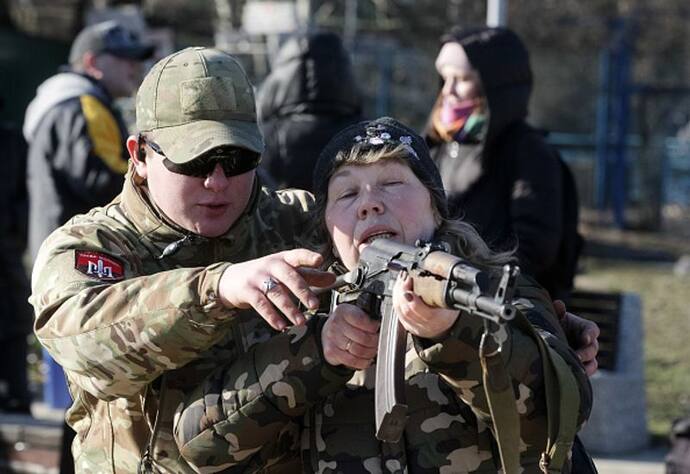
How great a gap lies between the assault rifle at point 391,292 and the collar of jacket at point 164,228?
1.34 feet

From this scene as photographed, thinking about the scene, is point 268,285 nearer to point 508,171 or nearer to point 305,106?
point 508,171

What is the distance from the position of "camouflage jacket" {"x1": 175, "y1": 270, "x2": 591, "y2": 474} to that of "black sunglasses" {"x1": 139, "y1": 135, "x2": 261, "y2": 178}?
394mm

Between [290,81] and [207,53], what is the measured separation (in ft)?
9.48

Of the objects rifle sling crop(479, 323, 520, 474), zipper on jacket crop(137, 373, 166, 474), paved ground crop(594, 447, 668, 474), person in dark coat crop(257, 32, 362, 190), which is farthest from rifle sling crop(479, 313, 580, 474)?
paved ground crop(594, 447, 668, 474)

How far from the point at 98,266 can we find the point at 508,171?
2366 mm

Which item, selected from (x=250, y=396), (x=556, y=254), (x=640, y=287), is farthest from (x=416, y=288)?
(x=640, y=287)

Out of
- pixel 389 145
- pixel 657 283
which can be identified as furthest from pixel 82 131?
pixel 657 283

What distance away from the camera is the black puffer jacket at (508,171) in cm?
449

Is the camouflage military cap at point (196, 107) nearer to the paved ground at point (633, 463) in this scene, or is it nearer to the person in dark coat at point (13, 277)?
the paved ground at point (633, 463)

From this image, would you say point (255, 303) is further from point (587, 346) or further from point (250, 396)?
point (587, 346)

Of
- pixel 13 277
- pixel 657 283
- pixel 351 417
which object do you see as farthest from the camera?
pixel 657 283

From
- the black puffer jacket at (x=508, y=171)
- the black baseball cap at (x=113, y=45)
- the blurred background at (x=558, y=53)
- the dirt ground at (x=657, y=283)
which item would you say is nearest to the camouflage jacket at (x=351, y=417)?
the black puffer jacket at (x=508, y=171)

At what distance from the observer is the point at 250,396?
2367 millimetres

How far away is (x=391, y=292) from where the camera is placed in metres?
2.18
